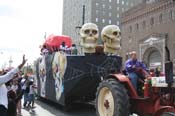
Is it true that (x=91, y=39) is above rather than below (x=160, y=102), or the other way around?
above

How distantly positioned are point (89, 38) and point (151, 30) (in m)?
A: 54.5

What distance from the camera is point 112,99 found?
34.0 ft

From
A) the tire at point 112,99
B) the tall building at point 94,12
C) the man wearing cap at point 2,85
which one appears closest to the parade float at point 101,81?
the tire at point 112,99

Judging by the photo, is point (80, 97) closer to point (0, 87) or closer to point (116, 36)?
point (116, 36)

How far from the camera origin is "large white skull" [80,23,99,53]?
1505cm

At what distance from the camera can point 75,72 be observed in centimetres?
1448

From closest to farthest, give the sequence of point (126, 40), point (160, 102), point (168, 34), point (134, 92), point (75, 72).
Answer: point (160, 102) < point (134, 92) < point (75, 72) < point (168, 34) < point (126, 40)

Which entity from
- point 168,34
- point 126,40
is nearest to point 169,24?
point 168,34

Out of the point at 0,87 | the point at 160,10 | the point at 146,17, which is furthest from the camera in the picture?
the point at 146,17

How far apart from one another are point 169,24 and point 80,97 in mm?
49874

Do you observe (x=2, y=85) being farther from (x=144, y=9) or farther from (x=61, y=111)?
(x=144, y=9)

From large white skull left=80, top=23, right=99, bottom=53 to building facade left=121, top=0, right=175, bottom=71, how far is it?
43.3m

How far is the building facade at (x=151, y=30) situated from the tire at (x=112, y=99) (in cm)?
4764

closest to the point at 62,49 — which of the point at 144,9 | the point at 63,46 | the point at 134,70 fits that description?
the point at 63,46
